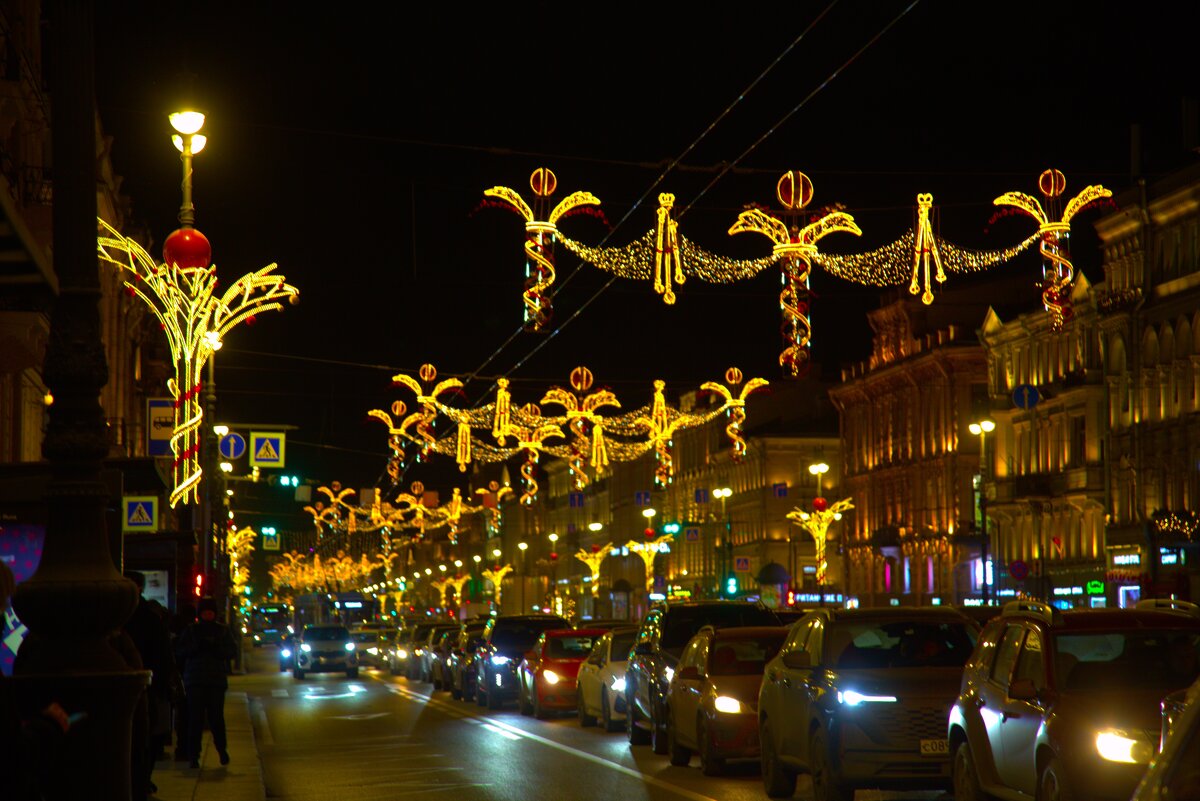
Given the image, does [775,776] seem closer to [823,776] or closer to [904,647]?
[823,776]

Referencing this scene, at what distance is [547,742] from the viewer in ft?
81.6

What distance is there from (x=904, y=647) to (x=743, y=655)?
4505 mm

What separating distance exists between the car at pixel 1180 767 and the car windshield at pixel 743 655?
45.2ft

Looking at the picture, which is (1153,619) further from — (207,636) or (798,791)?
(207,636)

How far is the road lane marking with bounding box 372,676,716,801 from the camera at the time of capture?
59.0 ft

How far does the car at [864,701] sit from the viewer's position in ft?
50.8

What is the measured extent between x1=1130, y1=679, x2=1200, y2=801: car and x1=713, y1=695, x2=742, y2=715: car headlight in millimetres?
13674

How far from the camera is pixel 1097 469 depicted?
64688 millimetres

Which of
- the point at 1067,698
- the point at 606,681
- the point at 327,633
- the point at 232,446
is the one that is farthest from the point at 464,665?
the point at 1067,698

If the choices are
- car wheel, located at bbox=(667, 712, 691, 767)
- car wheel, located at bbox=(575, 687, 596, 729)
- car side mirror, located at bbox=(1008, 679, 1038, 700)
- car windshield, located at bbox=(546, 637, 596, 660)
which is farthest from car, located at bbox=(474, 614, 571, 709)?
car side mirror, located at bbox=(1008, 679, 1038, 700)

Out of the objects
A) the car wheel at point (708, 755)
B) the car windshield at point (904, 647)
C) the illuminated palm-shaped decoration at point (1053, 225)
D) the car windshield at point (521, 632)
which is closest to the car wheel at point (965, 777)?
the car windshield at point (904, 647)

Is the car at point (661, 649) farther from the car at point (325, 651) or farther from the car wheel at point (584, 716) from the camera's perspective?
the car at point (325, 651)

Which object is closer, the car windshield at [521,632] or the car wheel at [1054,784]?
the car wheel at [1054,784]

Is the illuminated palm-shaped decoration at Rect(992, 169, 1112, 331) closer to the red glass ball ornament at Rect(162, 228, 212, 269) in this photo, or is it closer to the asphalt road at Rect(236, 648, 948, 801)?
the asphalt road at Rect(236, 648, 948, 801)
